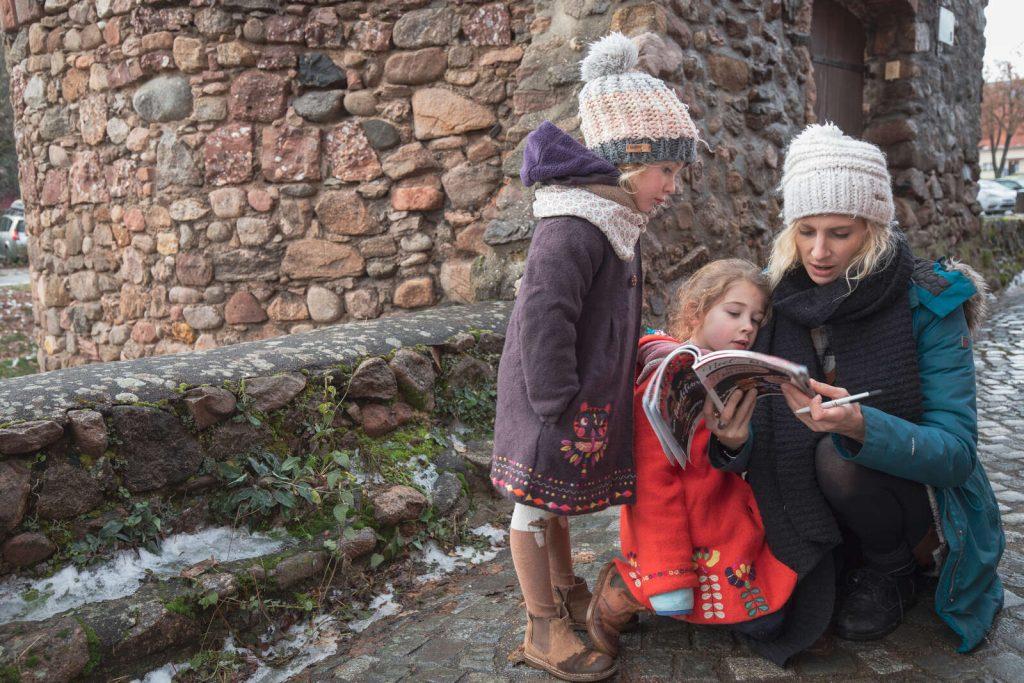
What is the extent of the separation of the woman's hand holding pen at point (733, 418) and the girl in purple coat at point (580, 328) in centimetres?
20

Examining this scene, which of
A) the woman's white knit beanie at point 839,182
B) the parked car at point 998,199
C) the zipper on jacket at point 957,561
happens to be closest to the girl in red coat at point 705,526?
the woman's white knit beanie at point 839,182

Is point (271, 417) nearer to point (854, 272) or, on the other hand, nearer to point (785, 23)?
point (854, 272)

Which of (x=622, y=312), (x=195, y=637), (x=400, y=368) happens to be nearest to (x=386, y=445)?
(x=400, y=368)

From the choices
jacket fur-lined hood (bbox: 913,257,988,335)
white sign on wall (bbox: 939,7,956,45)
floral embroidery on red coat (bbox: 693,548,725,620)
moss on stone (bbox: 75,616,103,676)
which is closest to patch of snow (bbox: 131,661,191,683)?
moss on stone (bbox: 75,616,103,676)

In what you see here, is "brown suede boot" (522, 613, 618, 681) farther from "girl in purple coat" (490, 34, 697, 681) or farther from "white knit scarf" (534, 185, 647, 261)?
"white knit scarf" (534, 185, 647, 261)

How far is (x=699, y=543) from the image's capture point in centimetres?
214

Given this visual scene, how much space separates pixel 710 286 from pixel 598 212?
0.37 meters

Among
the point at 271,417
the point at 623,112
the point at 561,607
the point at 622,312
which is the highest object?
the point at 623,112

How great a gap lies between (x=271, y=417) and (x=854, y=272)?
1.77 meters

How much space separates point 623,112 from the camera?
7.18 feet

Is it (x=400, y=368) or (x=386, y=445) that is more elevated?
(x=400, y=368)

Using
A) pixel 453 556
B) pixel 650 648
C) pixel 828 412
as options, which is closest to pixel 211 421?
pixel 453 556

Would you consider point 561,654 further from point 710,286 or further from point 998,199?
point 998,199

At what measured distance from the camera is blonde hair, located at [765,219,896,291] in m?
2.09
